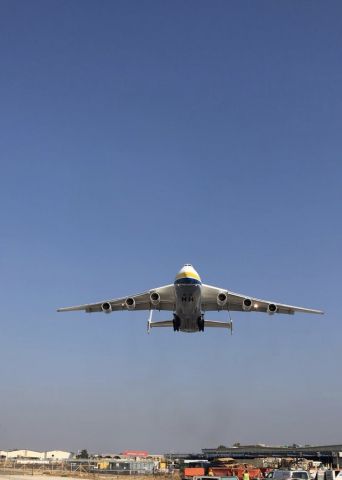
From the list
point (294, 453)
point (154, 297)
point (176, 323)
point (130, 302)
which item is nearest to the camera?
point (176, 323)

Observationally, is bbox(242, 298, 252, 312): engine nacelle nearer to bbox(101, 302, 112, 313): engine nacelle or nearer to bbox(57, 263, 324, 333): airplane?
bbox(57, 263, 324, 333): airplane

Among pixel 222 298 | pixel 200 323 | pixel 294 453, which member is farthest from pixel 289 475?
pixel 294 453

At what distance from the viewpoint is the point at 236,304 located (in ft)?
136

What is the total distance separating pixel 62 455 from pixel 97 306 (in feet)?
482

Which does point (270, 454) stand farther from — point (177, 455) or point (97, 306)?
point (97, 306)

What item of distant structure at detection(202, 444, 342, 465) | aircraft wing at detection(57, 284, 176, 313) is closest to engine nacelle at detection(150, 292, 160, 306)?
aircraft wing at detection(57, 284, 176, 313)

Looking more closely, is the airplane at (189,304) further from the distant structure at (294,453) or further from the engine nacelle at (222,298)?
the distant structure at (294,453)

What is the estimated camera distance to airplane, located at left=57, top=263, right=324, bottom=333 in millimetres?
35094

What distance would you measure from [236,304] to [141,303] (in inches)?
296

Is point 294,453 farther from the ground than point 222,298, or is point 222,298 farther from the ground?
point 222,298

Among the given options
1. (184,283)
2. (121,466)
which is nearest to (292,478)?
(184,283)

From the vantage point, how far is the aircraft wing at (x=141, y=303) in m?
38.8

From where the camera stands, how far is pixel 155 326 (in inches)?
1564

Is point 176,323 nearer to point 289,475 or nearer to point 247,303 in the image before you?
point 247,303
